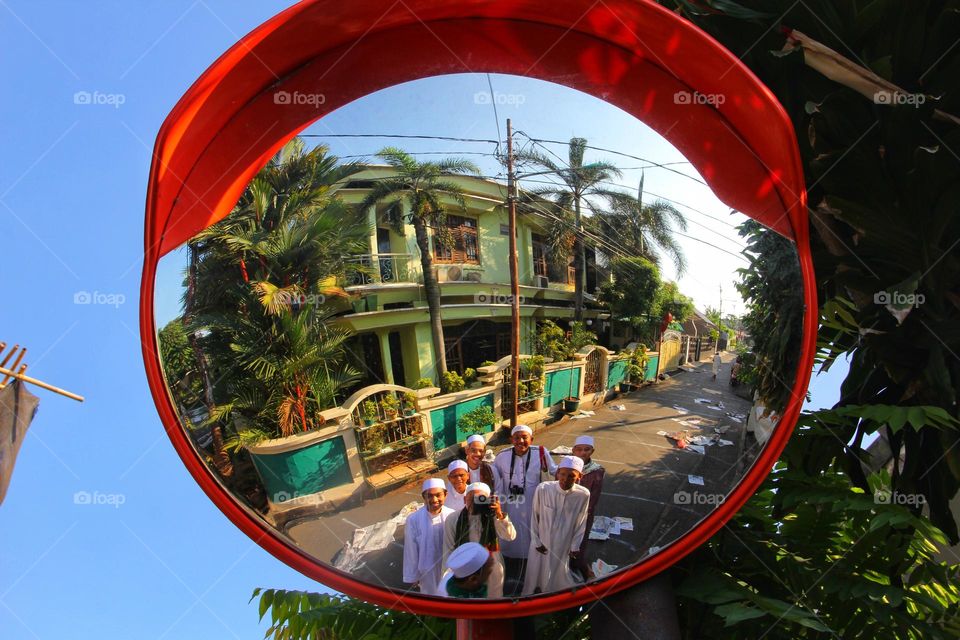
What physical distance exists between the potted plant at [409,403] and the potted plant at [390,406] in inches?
0.7

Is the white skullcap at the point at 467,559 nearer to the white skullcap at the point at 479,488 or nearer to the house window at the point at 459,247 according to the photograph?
the white skullcap at the point at 479,488

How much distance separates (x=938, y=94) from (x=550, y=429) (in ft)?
6.59

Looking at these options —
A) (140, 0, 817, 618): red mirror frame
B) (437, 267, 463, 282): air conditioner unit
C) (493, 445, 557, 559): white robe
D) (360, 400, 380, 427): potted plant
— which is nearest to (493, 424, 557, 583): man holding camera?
(493, 445, 557, 559): white robe

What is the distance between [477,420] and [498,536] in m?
0.32

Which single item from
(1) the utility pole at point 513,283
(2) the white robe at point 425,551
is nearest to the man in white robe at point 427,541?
(2) the white robe at point 425,551

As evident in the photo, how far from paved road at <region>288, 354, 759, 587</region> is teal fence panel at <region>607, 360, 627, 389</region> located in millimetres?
46

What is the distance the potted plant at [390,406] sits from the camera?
44.2 inches

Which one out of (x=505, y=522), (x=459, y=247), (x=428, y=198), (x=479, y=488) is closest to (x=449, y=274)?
(x=459, y=247)

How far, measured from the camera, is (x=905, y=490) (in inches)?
72.6

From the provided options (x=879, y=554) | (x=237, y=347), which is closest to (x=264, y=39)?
(x=237, y=347)

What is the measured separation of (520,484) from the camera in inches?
47.8

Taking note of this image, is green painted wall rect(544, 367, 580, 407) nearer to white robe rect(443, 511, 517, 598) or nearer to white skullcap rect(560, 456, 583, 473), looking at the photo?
white skullcap rect(560, 456, 583, 473)

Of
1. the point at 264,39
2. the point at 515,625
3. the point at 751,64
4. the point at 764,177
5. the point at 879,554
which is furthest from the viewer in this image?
the point at 751,64

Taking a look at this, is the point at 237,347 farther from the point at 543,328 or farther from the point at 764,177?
the point at 764,177
